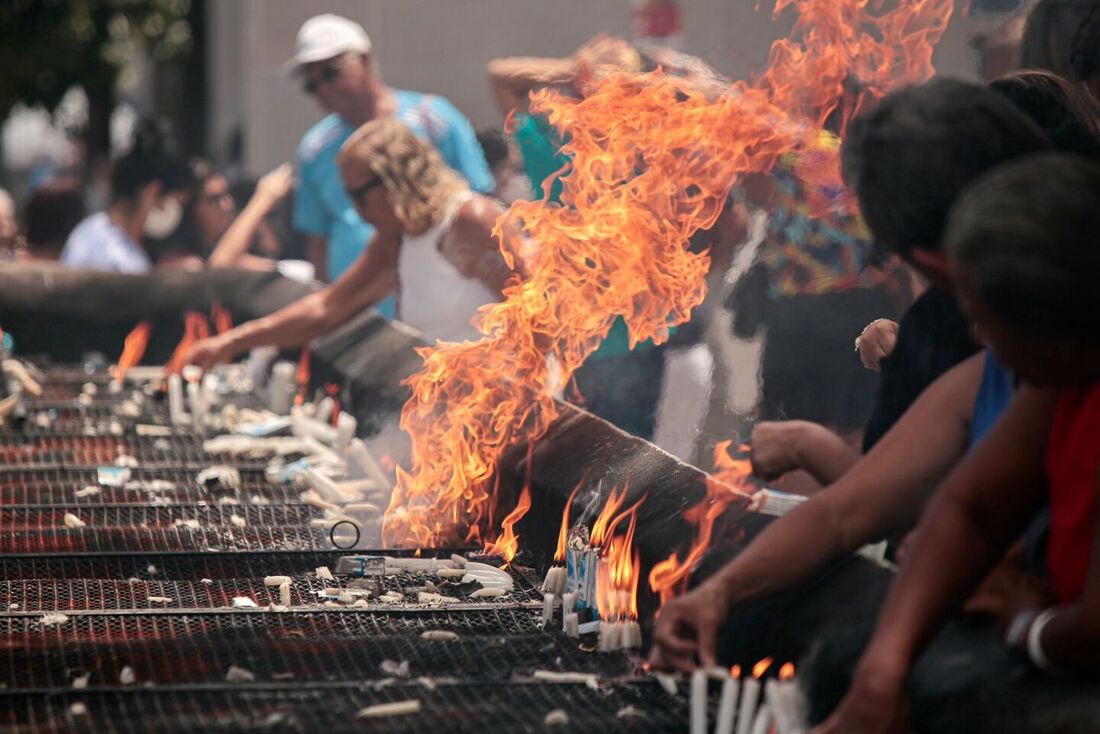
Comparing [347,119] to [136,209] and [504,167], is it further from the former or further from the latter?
[136,209]

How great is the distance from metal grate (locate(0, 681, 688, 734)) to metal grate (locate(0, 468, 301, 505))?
115 inches

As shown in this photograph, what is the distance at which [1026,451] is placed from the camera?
3.22 metres

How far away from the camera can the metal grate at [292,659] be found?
176 inches

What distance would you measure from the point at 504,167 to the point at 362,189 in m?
1.92

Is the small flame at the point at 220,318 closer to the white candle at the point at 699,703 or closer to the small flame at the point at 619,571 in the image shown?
the small flame at the point at 619,571

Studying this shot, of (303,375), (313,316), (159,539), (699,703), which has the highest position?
(699,703)

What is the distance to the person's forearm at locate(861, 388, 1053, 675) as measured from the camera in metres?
3.22

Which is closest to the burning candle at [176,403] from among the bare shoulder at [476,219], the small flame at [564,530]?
the bare shoulder at [476,219]

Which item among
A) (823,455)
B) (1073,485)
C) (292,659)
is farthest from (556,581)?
(1073,485)

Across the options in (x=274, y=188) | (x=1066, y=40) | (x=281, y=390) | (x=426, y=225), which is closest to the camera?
(x=1066, y=40)

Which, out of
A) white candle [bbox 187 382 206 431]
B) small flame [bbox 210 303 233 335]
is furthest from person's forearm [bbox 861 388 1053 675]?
small flame [bbox 210 303 233 335]

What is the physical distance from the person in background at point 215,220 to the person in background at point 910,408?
394 inches

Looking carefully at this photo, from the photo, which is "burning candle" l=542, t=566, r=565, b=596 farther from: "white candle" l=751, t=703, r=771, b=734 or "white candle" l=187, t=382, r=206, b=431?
"white candle" l=187, t=382, r=206, b=431

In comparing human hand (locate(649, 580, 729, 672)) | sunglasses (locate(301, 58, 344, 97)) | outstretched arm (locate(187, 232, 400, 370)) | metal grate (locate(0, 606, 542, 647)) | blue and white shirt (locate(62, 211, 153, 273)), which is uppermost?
human hand (locate(649, 580, 729, 672))
